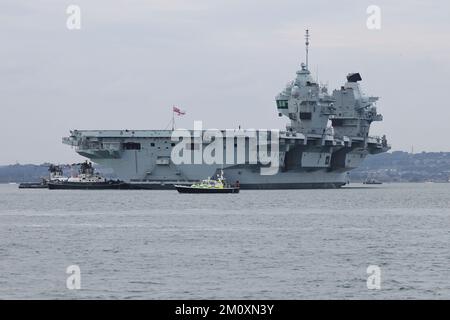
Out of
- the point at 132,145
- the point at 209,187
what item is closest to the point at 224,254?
the point at 209,187

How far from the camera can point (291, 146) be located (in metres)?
94.8

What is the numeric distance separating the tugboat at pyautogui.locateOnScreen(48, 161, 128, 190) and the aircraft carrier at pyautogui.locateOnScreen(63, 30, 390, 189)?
826 centimetres

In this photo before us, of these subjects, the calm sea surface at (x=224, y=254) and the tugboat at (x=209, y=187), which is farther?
the tugboat at (x=209, y=187)

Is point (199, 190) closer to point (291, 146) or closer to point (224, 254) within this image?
point (291, 146)

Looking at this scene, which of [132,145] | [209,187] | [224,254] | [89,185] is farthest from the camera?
[89,185]

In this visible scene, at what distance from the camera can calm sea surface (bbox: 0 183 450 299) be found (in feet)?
77.5

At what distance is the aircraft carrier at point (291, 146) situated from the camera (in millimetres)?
89500

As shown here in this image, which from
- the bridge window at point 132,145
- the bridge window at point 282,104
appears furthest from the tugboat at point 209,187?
the bridge window at point 282,104

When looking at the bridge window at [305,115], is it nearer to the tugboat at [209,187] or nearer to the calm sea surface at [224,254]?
the tugboat at [209,187]

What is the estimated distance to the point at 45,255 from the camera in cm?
3150

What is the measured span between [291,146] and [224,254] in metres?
63.7

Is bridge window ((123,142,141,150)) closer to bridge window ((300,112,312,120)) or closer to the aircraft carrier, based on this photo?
the aircraft carrier

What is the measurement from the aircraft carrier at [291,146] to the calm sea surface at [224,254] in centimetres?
3393

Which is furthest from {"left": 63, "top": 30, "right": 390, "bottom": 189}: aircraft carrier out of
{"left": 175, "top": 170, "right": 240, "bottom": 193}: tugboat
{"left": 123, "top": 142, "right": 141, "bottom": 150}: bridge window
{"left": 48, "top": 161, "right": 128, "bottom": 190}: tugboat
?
{"left": 48, "top": 161, "right": 128, "bottom": 190}: tugboat
